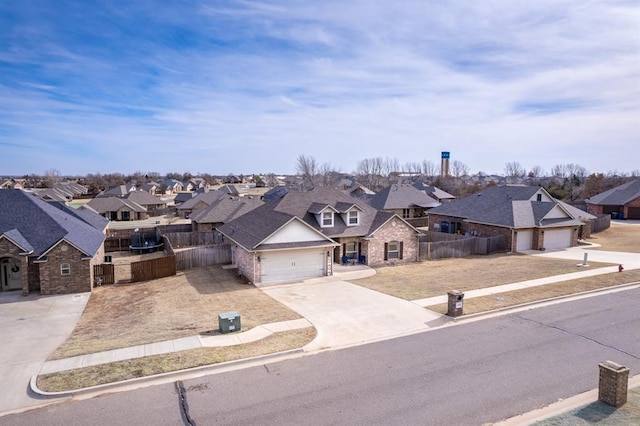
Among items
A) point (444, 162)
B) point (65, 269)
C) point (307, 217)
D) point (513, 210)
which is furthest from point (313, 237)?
point (444, 162)

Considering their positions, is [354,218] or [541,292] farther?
[354,218]

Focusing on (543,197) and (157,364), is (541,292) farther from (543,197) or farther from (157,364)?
(543,197)

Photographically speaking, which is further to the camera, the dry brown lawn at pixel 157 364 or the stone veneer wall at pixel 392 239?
the stone veneer wall at pixel 392 239

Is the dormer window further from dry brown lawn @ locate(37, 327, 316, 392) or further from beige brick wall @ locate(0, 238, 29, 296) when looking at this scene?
beige brick wall @ locate(0, 238, 29, 296)

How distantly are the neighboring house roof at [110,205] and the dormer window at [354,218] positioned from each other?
2028 inches

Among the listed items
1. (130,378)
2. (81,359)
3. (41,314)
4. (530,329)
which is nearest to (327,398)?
(130,378)

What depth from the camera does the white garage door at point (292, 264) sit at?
90.4 ft

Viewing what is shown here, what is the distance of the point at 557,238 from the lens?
1575 inches

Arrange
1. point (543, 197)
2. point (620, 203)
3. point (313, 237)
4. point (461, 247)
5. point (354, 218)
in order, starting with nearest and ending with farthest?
1. point (313, 237)
2. point (354, 218)
3. point (461, 247)
4. point (543, 197)
5. point (620, 203)

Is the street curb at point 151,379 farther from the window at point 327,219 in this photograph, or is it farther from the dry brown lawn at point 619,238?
the dry brown lawn at point 619,238

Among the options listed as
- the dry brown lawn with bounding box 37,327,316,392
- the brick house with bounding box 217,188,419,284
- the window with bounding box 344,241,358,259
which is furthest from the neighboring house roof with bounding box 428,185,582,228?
the dry brown lawn with bounding box 37,327,316,392

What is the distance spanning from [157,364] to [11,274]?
17849 mm

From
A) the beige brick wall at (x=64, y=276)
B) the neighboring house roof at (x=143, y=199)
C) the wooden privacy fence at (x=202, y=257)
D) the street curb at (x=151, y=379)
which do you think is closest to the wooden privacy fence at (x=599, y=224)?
the wooden privacy fence at (x=202, y=257)

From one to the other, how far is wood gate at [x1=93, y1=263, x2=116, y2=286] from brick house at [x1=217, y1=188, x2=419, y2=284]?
8.47m
